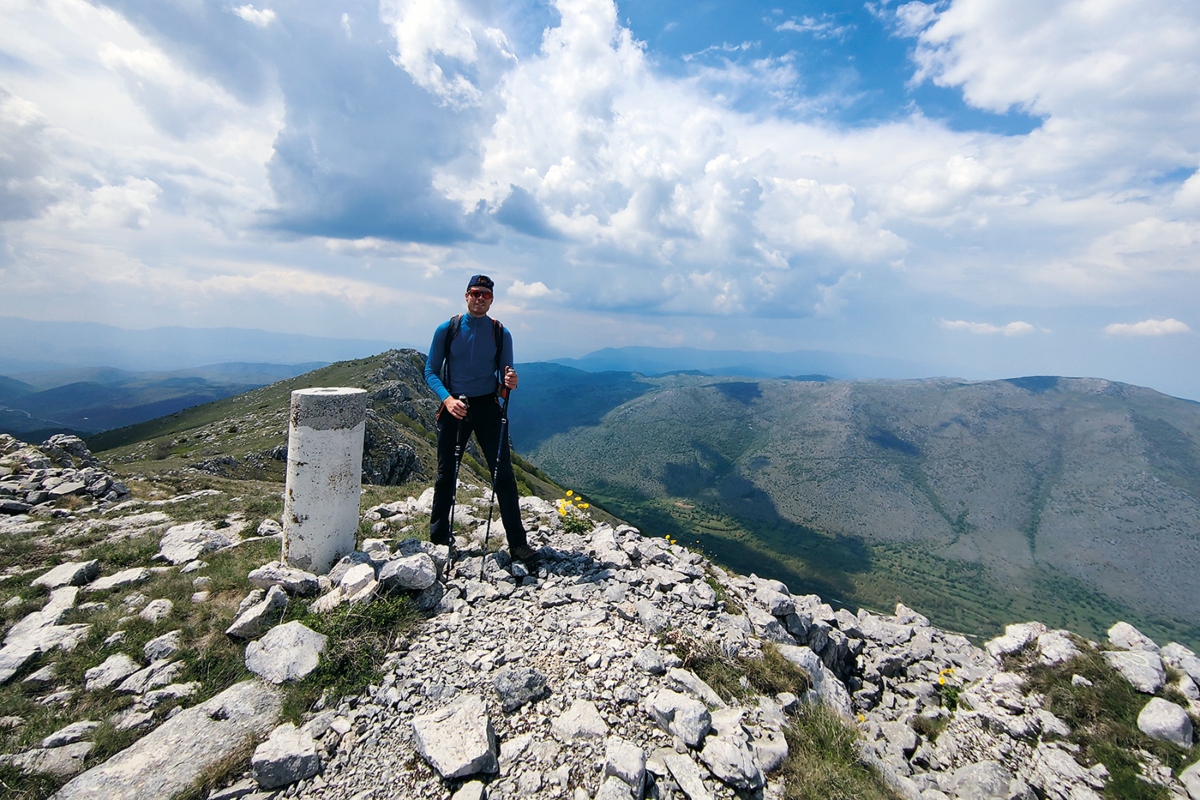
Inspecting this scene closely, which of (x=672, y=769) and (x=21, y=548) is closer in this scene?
(x=672, y=769)

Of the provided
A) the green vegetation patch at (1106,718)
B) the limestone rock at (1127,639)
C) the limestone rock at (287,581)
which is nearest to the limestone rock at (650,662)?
the limestone rock at (287,581)

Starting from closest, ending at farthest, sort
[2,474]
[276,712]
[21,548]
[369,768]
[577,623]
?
[369,768] → [276,712] → [577,623] → [21,548] → [2,474]

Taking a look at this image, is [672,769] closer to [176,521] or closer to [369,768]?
[369,768]

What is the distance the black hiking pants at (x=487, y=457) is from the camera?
862 centimetres

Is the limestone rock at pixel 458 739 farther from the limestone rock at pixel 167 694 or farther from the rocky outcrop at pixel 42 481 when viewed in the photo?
the rocky outcrop at pixel 42 481

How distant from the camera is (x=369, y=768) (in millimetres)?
4668

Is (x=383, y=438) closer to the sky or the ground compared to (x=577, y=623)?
closer to the ground

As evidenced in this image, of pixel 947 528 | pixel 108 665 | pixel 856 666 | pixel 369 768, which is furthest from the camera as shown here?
pixel 947 528

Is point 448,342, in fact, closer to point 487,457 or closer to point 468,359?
point 468,359

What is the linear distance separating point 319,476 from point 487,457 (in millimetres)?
2671

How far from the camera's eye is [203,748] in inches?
185

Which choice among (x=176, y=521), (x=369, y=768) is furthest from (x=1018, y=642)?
(x=176, y=521)

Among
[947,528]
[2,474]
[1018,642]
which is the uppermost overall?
[2,474]

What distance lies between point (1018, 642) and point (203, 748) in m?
15.1
